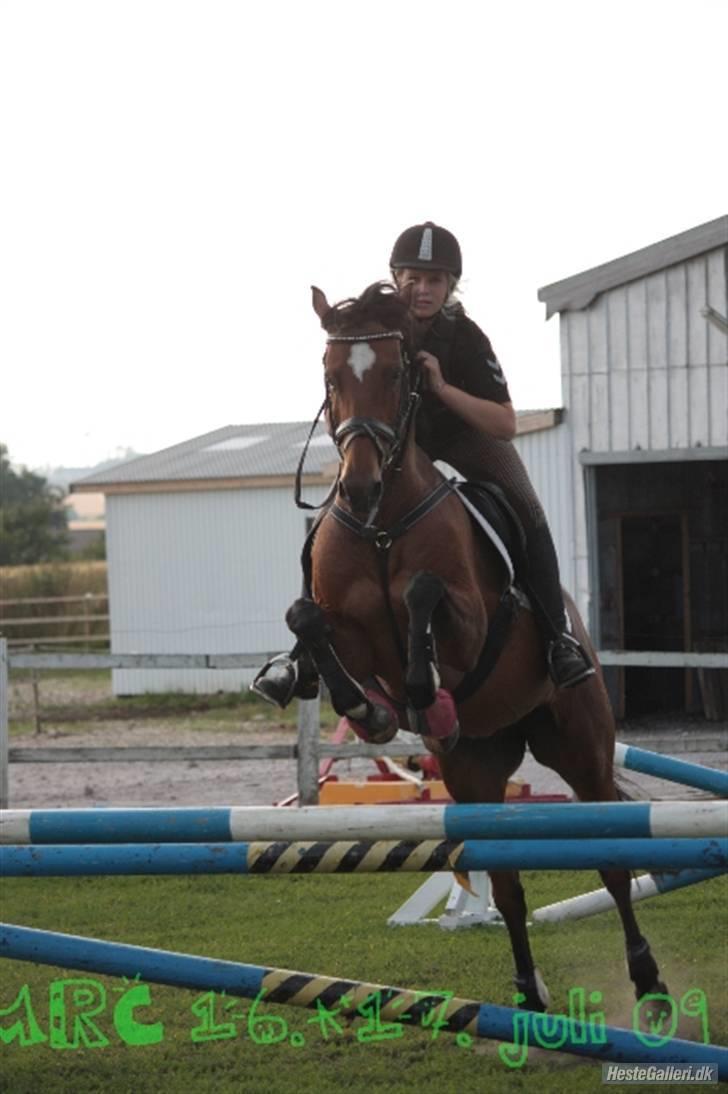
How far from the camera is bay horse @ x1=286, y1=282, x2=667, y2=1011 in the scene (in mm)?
5219

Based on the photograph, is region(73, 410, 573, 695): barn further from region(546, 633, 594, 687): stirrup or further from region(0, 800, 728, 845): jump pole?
region(0, 800, 728, 845): jump pole

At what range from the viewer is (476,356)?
5.92 meters

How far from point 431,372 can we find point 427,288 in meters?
0.38

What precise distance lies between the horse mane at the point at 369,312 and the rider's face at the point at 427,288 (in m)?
0.33

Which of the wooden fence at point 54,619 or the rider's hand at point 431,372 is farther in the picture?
the wooden fence at point 54,619

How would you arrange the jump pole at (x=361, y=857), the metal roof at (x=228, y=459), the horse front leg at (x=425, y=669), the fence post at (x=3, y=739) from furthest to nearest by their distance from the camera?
the metal roof at (x=228, y=459)
the fence post at (x=3, y=739)
the horse front leg at (x=425, y=669)
the jump pole at (x=361, y=857)

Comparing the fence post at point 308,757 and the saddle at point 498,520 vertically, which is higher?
the saddle at point 498,520

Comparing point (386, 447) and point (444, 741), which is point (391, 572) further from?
point (444, 741)

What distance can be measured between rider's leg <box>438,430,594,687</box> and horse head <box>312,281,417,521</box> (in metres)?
0.53

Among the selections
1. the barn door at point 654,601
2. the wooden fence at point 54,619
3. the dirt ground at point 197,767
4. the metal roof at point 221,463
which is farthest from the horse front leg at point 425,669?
the wooden fence at point 54,619

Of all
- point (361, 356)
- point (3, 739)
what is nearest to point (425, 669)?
point (361, 356)

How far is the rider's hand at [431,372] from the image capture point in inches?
221

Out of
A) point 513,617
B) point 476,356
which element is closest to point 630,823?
point 513,617

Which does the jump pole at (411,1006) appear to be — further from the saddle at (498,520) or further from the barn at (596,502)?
the barn at (596,502)
